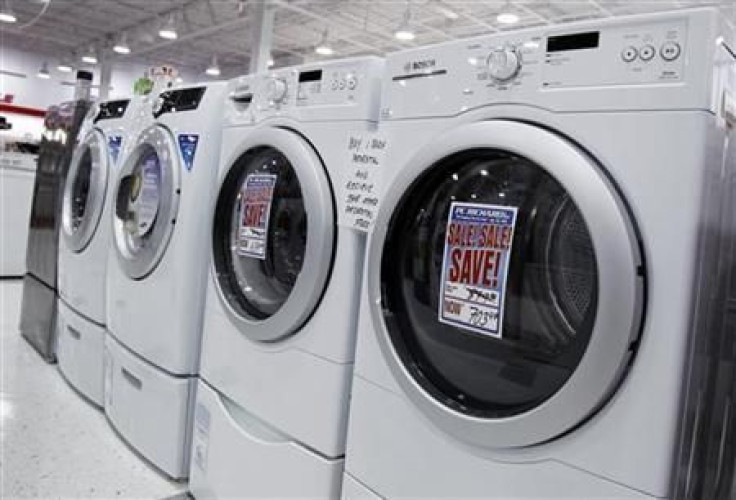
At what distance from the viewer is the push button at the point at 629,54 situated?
0.87 m

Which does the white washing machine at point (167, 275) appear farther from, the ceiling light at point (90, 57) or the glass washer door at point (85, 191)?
the ceiling light at point (90, 57)

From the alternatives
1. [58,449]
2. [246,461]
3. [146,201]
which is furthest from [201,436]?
[146,201]

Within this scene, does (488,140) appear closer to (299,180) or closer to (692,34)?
(692,34)

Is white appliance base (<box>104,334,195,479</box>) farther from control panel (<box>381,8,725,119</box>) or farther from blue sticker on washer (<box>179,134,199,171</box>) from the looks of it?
control panel (<box>381,8,725,119</box>)

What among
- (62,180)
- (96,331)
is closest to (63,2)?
(62,180)

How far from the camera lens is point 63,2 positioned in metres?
9.30

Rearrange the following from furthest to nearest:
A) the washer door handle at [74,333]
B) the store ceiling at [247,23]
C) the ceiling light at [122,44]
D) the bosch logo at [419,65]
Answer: the ceiling light at [122,44]
the store ceiling at [247,23]
the washer door handle at [74,333]
the bosch logo at [419,65]

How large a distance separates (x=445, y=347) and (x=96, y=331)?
181 cm

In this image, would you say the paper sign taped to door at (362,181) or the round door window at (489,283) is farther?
the paper sign taped to door at (362,181)

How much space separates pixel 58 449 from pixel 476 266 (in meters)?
1.72

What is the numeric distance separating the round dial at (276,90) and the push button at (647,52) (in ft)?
3.03

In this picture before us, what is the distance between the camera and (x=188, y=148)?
1.88m

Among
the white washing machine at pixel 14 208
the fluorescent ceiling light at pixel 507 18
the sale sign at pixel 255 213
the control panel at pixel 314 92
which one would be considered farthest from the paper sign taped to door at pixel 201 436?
the fluorescent ceiling light at pixel 507 18

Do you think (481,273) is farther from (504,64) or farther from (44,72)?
(44,72)
